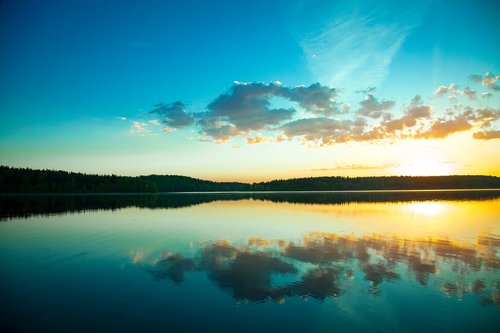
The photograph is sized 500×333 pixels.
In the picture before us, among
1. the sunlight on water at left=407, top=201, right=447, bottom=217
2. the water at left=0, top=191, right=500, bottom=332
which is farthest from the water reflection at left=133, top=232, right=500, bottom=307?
the sunlight on water at left=407, top=201, right=447, bottom=217

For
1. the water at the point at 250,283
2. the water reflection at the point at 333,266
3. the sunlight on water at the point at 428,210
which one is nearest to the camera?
the water at the point at 250,283

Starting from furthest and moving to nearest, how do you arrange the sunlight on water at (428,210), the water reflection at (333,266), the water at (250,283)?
1. the sunlight on water at (428,210)
2. the water reflection at (333,266)
3. the water at (250,283)

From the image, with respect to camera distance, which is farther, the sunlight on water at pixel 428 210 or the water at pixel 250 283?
the sunlight on water at pixel 428 210

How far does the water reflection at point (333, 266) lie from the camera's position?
13008 millimetres

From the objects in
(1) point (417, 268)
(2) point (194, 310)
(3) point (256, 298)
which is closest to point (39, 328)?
(2) point (194, 310)

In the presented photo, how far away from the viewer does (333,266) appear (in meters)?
16.5

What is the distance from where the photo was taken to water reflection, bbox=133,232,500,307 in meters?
13.0

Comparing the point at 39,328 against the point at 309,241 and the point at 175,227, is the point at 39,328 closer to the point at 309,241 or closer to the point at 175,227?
the point at 309,241

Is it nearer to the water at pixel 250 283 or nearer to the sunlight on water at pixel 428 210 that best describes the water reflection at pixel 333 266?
the water at pixel 250 283

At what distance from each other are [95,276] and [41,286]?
7.27ft

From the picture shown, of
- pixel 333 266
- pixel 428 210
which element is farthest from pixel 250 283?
pixel 428 210

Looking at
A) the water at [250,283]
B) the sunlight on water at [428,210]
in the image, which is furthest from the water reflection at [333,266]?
the sunlight on water at [428,210]

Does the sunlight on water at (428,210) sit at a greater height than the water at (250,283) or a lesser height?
greater

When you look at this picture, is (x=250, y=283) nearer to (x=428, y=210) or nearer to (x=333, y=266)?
(x=333, y=266)
